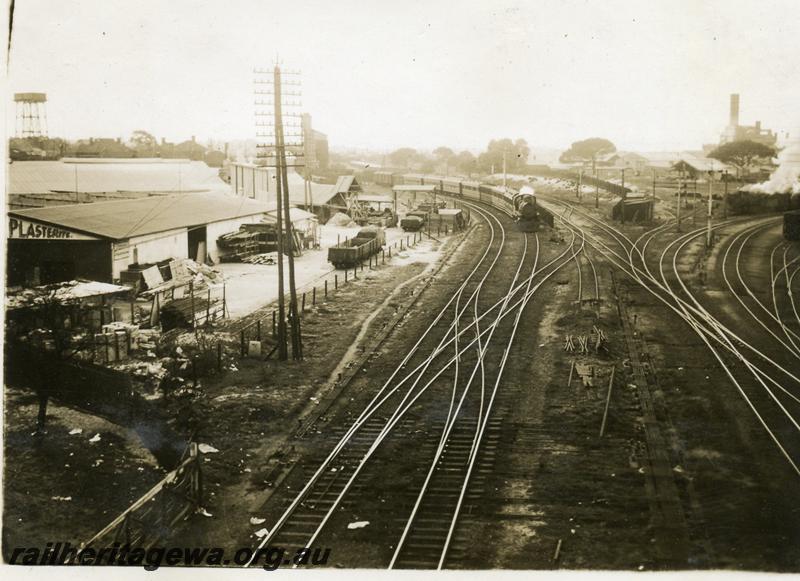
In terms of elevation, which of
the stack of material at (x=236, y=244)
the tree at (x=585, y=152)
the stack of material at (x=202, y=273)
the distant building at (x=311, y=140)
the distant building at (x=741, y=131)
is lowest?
the stack of material at (x=202, y=273)

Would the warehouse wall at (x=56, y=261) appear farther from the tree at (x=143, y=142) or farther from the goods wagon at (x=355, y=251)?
the goods wagon at (x=355, y=251)

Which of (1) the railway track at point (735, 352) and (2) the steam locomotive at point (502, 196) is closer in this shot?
(1) the railway track at point (735, 352)

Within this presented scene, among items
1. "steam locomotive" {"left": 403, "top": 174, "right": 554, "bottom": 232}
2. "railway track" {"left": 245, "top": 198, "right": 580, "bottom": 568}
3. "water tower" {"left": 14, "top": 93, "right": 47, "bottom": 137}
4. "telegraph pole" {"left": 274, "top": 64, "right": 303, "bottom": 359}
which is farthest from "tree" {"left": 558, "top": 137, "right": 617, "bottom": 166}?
"water tower" {"left": 14, "top": 93, "right": 47, "bottom": 137}

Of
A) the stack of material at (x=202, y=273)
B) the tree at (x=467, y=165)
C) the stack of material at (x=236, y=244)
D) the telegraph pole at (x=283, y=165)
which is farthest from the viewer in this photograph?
the tree at (x=467, y=165)

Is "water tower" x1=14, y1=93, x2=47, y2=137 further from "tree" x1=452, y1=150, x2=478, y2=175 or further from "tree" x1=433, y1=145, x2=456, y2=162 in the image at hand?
"tree" x1=452, y1=150, x2=478, y2=175

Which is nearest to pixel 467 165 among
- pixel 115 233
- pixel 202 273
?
pixel 202 273

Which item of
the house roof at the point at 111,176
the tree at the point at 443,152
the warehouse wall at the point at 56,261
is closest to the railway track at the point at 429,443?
the warehouse wall at the point at 56,261

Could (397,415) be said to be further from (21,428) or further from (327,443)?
(21,428)
